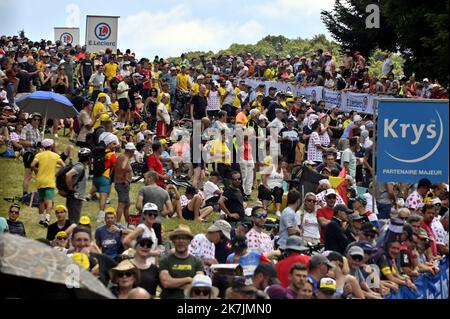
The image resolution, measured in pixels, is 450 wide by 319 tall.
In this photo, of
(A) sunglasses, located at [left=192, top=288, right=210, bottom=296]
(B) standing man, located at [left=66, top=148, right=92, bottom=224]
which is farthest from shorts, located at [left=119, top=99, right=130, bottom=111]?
(A) sunglasses, located at [left=192, top=288, right=210, bottom=296]

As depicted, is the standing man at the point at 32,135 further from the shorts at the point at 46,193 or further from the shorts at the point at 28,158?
the shorts at the point at 46,193

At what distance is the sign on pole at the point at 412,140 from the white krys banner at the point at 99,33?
27.1m

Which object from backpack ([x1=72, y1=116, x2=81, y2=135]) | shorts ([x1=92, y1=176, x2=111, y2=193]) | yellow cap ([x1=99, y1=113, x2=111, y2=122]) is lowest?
shorts ([x1=92, y1=176, x2=111, y2=193])

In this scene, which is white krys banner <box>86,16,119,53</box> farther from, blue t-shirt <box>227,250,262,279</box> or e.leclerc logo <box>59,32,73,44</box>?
blue t-shirt <box>227,250,262,279</box>

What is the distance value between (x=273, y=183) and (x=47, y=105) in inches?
204

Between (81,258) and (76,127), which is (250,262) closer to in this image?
(81,258)

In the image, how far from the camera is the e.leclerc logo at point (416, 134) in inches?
612

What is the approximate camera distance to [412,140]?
15.6m

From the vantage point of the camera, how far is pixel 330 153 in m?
24.5

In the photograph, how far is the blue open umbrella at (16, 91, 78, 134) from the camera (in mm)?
23781

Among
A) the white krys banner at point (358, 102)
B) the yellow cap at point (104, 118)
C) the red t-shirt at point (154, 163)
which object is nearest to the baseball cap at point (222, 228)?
the red t-shirt at point (154, 163)

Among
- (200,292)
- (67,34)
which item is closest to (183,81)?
(67,34)

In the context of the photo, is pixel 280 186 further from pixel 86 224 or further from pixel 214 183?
pixel 86 224

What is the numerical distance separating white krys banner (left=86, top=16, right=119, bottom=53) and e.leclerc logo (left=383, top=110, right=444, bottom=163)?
27125mm
